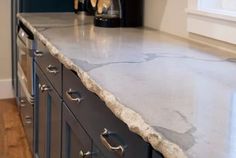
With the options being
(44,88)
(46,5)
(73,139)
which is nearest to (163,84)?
(73,139)

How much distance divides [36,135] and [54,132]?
53 centimetres

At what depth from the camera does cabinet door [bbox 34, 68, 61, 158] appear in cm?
167

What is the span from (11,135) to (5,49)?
3.59 feet

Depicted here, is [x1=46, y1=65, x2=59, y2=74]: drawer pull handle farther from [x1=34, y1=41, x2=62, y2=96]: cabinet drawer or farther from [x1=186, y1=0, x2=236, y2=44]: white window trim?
[x1=186, y1=0, x2=236, y2=44]: white window trim

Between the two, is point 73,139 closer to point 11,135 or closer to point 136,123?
point 136,123

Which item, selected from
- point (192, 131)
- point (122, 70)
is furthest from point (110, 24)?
point (192, 131)

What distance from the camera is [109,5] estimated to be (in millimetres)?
2299

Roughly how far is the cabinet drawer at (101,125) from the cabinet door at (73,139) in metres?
0.03

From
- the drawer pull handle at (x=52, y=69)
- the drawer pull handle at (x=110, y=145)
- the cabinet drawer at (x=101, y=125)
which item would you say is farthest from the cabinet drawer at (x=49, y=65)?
the drawer pull handle at (x=110, y=145)

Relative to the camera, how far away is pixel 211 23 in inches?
65.7

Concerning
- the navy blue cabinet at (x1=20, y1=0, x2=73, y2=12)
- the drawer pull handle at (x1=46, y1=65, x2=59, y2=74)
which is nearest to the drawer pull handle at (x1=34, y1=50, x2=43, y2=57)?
the drawer pull handle at (x1=46, y1=65, x2=59, y2=74)

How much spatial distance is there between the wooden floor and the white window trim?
4.63 ft

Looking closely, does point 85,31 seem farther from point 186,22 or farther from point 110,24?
point 186,22

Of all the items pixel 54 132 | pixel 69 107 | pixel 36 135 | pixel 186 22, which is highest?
pixel 186 22
